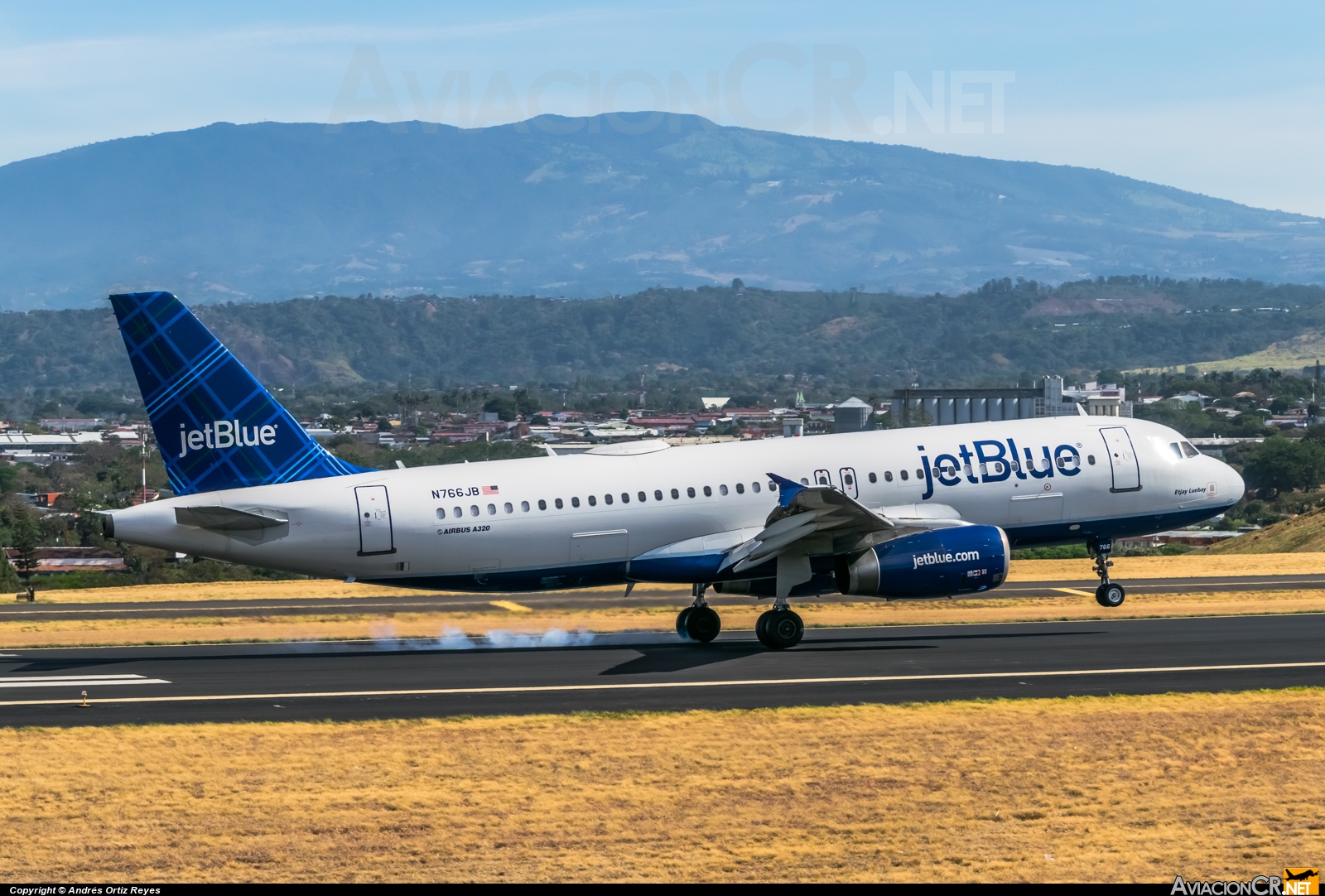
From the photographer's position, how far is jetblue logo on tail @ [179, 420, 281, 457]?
33.6 meters

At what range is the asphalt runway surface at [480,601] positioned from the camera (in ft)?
151

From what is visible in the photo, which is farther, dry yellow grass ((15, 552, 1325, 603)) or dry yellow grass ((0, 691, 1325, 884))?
dry yellow grass ((15, 552, 1325, 603))

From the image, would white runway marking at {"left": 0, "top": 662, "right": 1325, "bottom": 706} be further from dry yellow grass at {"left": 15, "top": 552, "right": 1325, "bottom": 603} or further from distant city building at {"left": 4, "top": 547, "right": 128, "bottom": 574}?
distant city building at {"left": 4, "top": 547, "right": 128, "bottom": 574}

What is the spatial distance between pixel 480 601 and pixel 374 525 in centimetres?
1454

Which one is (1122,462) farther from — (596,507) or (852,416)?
(852,416)

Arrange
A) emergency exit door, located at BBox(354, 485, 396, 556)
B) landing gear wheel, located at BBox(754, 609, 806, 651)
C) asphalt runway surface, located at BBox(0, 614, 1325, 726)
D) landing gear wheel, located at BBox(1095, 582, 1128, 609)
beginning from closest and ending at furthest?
asphalt runway surface, located at BBox(0, 614, 1325, 726)
emergency exit door, located at BBox(354, 485, 396, 556)
landing gear wheel, located at BBox(754, 609, 806, 651)
landing gear wheel, located at BBox(1095, 582, 1128, 609)

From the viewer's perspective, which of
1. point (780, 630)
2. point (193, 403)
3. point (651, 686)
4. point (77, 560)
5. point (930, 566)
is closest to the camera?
point (651, 686)

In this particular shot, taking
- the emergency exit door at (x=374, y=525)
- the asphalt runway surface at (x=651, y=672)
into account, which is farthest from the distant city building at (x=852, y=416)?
the emergency exit door at (x=374, y=525)

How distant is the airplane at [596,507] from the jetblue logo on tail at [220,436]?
37 mm

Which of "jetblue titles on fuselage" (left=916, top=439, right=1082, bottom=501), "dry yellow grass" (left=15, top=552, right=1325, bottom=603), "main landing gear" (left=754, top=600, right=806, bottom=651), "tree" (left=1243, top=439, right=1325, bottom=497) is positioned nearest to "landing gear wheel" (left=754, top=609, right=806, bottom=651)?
"main landing gear" (left=754, top=600, right=806, bottom=651)

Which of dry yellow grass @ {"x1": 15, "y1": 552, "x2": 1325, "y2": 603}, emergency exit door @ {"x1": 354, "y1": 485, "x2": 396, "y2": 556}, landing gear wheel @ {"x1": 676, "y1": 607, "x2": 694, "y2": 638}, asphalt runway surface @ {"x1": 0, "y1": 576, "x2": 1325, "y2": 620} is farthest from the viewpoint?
dry yellow grass @ {"x1": 15, "y1": 552, "x2": 1325, "y2": 603}

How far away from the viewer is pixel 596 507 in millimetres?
34750

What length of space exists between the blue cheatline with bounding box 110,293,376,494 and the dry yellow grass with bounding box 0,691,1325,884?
339 inches

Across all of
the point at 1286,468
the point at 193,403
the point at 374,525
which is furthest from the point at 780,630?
the point at 1286,468
